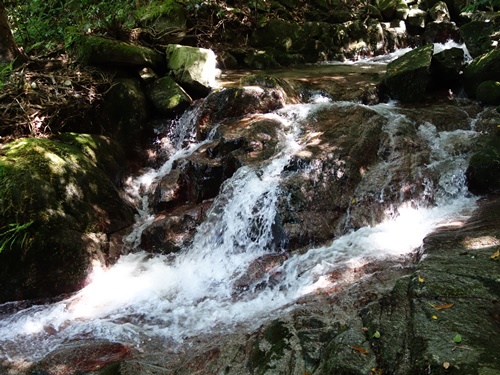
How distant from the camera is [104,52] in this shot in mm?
8273

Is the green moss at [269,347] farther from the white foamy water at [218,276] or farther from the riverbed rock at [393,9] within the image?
the riverbed rock at [393,9]

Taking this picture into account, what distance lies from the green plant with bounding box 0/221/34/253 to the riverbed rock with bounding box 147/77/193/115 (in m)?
4.20

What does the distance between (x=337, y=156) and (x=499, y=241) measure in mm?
2994

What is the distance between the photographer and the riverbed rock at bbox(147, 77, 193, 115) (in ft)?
28.1

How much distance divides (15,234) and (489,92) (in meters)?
9.07

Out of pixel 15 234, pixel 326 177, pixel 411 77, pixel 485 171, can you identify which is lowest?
pixel 485 171

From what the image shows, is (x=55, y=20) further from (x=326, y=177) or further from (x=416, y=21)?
(x=416, y=21)

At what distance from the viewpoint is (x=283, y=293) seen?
187 inches

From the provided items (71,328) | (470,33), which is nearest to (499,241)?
(71,328)

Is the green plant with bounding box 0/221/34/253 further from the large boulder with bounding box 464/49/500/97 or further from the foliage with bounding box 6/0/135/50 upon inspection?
the large boulder with bounding box 464/49/500/97

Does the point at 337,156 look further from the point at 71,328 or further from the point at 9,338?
the point at 9,338

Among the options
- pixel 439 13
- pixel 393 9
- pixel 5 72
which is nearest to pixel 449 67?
pixel 393 9

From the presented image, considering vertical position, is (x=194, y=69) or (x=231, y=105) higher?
(x=194, y=69)

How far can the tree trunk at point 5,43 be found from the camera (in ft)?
22.2
